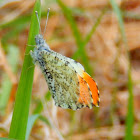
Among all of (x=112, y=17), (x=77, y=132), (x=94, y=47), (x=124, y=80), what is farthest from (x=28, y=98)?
(x=112, y=17)

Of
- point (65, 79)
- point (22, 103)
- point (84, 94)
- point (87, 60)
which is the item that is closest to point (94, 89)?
point (84, 94)

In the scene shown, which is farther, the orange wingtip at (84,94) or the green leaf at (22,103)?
the orange wingtip at (84,94)

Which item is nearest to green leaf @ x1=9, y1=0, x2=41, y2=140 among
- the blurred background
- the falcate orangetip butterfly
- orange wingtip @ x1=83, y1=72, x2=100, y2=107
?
the falcate orangetip butterfly

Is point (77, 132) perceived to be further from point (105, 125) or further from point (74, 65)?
point (74, 65)

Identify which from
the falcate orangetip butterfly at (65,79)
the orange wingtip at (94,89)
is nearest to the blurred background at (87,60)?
the falcate orangetip butterfly at (65,79)

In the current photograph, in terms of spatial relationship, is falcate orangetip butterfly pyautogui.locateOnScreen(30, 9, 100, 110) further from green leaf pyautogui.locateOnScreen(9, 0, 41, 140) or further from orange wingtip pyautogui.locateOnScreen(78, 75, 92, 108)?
green leaf pyautogui.locateOnScreen(9, 0, 41, 140)

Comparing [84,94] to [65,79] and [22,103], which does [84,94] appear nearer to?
[65,79]

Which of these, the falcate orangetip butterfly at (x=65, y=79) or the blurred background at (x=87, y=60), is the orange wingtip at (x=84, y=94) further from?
the blurred background at (x=87, y=60)
